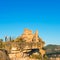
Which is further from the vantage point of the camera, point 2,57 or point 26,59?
point 26,59

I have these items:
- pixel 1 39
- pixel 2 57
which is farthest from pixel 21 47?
pixel 2 57

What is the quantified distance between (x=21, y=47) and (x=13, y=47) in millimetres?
1826

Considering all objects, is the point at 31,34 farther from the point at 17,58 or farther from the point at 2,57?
the point at 2,57

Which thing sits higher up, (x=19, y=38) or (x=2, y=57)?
(x=19, y=38)

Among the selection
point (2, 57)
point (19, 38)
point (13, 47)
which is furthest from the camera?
point (19, 38)

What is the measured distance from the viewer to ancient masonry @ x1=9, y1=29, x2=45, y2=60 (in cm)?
5311

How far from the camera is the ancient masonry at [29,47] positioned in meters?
53.1

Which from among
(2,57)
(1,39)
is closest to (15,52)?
(1,39)

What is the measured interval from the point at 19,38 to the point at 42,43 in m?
4.62

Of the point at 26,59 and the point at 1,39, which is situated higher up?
the point at 1,39

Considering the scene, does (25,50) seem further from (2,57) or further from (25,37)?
(2,57)

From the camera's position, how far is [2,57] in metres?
31.8

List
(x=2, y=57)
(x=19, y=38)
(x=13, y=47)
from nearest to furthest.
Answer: (x=2, y=57) < (x=13, y=47) < (x=19, y=38)

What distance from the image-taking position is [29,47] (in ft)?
181
